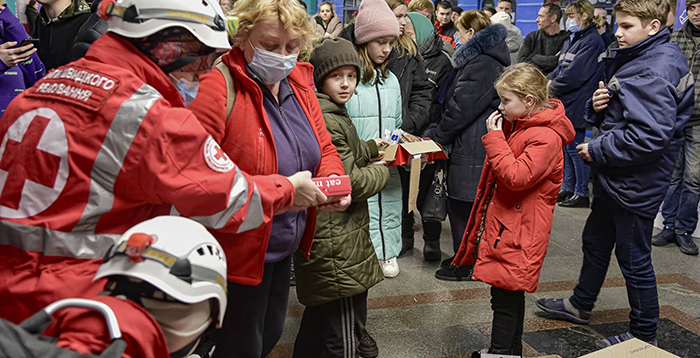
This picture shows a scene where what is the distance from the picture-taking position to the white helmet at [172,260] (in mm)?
1197

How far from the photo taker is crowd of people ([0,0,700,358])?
145 cm

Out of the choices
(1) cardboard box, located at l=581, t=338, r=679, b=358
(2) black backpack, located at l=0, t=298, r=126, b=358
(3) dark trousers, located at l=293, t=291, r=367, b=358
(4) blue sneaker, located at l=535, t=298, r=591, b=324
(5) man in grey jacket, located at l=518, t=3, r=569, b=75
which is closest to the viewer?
(2) black backpack, located at l=0, t=298, r=126, b=358

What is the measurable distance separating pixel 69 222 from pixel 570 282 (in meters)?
4.21

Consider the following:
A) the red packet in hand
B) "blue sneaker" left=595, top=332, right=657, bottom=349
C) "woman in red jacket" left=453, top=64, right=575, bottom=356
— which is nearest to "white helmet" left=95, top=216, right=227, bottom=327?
the red packet in hand

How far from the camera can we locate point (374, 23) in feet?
13.3

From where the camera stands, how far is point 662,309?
14.3 ft

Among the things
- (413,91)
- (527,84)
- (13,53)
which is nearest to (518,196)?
(527,84)

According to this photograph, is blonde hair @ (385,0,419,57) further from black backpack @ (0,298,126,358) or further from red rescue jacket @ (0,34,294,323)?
black backpack @ (0,298,126,358)

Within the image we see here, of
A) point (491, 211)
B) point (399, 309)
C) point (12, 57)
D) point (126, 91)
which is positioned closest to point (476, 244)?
point (491, 211)

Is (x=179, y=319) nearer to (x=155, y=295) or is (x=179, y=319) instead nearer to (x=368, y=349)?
(x=155, y=295)

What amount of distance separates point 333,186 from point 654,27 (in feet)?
7.69

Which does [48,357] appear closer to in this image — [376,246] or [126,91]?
[126,91]

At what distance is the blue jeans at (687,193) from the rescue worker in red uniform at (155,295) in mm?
5752

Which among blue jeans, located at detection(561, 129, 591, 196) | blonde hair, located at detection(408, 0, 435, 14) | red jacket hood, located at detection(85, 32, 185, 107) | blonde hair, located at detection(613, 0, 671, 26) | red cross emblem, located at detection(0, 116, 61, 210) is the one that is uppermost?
red jacket hood, located at detection(85, 32, 185, 107)
